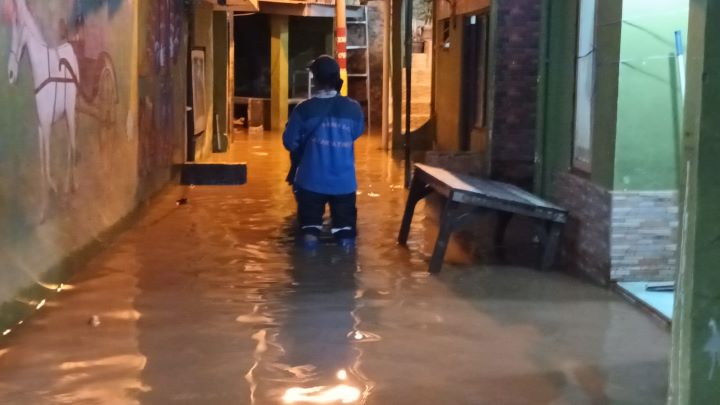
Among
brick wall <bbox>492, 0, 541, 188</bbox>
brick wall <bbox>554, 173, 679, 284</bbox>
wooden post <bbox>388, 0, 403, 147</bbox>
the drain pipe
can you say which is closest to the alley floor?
brick wall <bbox>554, 173, 679, 284</bbox>

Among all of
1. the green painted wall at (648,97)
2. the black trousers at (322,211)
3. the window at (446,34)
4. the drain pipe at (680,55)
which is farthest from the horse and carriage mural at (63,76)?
the window at (446,34)

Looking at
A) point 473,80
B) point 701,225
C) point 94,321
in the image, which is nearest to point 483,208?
point 94,321

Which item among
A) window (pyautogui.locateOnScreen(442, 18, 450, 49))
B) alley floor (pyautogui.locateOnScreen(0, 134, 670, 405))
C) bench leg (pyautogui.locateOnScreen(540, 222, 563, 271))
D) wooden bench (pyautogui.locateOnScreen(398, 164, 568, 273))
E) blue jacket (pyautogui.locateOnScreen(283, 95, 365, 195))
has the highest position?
window (pyautogui.locateOnScreen(442, 18, 450, 49))

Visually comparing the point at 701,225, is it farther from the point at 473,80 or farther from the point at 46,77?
the point at 473,80

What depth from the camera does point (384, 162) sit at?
12797mm

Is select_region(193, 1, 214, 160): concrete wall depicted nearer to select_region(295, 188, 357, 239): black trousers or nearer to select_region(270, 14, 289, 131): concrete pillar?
select_region(270, 14, 289, 131): concrete pillar

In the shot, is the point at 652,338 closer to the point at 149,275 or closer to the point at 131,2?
the point at 149,275

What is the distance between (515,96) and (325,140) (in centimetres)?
274

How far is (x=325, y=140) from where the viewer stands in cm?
692

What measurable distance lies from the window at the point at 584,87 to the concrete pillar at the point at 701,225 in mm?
3141

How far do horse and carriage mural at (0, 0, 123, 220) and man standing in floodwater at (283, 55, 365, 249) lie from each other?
1368 millimetres

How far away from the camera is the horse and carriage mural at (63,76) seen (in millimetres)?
4695

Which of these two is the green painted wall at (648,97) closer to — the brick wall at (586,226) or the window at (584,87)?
the brick wall at (586,226)

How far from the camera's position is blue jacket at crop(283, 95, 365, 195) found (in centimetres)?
692
